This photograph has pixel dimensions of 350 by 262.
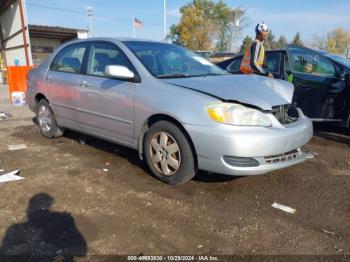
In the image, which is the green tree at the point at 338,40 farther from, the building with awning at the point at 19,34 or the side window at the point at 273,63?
the side window at the point at 273,63

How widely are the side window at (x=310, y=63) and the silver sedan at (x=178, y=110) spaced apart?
2278mm

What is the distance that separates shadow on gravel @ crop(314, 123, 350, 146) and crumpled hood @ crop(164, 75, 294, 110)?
2328mm

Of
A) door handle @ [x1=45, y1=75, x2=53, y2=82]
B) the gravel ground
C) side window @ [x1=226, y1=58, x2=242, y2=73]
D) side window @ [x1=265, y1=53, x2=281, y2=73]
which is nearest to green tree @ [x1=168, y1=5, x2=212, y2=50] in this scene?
side window @ [x1=226, y1=58, x2=242, y2=73]

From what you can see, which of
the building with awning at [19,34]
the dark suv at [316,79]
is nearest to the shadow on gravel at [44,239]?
the dark suv at [316,79]

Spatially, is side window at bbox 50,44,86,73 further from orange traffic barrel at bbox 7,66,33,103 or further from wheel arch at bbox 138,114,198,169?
orange traffic barrel at bbox 7,66,33,103

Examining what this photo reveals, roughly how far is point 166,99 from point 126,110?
0.65 m

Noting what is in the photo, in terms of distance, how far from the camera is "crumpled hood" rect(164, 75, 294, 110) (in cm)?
341

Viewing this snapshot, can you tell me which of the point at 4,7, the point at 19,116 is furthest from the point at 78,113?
the point at 4,7

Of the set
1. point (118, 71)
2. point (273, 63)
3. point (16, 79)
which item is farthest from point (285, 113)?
point (16, 79)

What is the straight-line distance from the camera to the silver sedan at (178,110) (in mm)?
3291

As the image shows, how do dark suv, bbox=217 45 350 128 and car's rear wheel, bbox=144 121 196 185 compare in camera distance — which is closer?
car's rear wheel, bbox=144 121 196 185

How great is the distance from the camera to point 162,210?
320 centimetres

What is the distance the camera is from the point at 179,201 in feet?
11.1

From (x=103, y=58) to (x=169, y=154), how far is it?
5.57 feet
